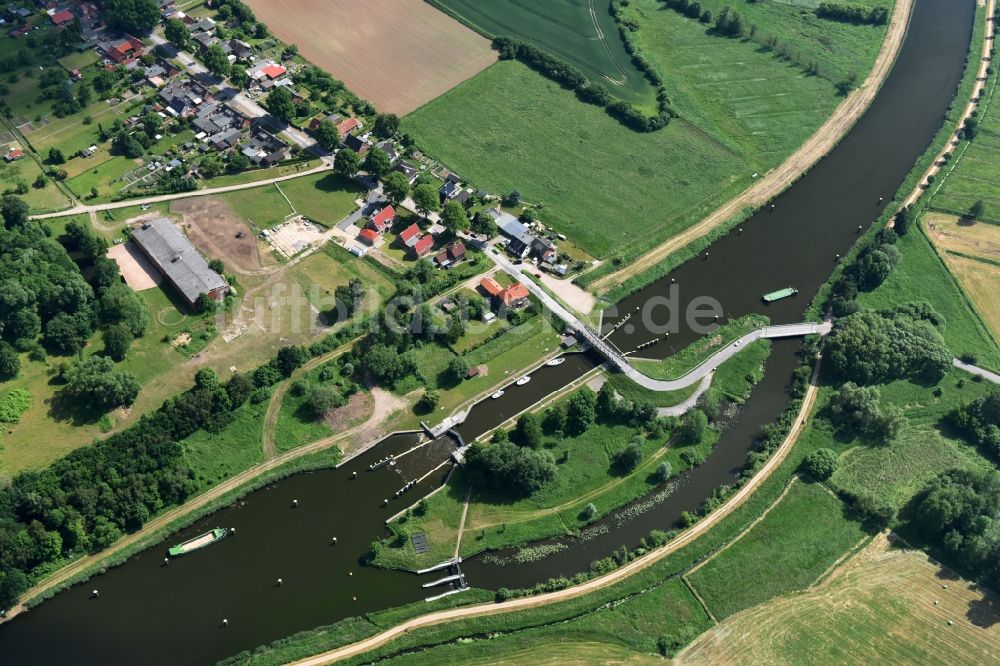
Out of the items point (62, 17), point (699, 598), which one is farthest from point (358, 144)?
point (699, 598)

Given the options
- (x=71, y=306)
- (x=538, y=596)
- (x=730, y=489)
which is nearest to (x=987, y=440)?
(x=730, y=489)

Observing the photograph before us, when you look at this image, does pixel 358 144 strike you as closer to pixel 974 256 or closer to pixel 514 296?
pixel 514 296

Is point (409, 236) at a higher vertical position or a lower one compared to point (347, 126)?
lower

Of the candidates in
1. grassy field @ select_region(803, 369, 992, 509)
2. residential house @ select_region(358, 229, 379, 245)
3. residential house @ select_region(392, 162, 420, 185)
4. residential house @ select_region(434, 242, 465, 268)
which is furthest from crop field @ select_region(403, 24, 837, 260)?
grassy field @ select_region(803, 369, 992, 509)

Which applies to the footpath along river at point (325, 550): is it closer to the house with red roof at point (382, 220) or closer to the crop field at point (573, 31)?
the house with red roof at point (382, 220)

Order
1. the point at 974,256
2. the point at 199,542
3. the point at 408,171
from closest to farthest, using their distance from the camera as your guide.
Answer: the point at 199,542 → the point at 974,256 → the point at 408,171

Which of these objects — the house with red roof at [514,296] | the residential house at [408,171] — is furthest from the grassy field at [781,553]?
the residential house at [408,171]
